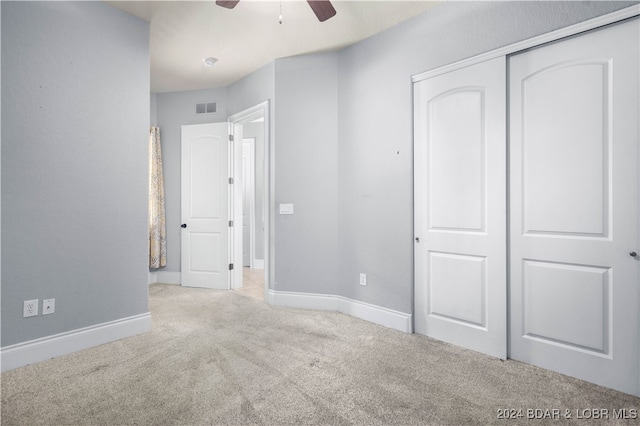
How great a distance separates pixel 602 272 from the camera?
83.7 inches

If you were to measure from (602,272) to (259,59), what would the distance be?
3721 millimetres

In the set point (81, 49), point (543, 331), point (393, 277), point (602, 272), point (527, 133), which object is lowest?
point (543, 331)

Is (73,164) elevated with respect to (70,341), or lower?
elevated

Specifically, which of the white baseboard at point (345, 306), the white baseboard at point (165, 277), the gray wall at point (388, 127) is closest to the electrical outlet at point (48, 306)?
the white baseboard at point (345, 306)

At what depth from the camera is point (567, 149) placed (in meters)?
2.25

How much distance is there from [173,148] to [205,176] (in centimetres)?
75

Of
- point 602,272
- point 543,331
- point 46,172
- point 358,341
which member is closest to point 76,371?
point 46,172

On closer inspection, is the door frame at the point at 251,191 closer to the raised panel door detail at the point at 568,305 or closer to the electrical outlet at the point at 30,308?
the electrical outlet at the point at 30,308

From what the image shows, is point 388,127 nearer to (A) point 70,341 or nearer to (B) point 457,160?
(B) point 457,160

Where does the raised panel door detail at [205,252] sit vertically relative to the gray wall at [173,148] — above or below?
below

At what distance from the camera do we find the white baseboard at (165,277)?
16.8ft

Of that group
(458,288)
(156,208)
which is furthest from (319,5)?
(156,208)

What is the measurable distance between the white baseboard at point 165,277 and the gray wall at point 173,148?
61mm

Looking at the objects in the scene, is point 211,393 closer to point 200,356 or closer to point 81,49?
point 200,356
